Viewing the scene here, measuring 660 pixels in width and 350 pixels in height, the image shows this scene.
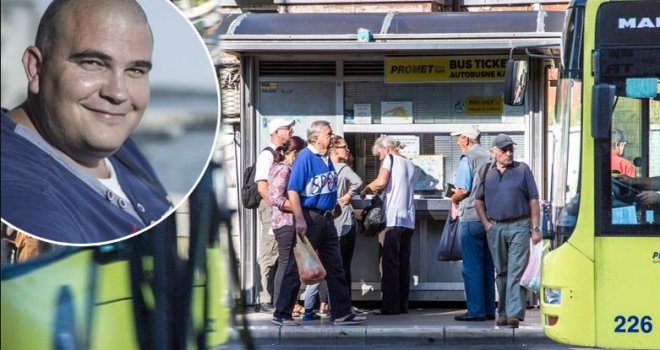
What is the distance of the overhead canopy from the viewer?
1312 centimetres

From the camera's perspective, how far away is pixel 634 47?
859 centimetres

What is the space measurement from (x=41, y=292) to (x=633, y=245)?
6253 millimetres

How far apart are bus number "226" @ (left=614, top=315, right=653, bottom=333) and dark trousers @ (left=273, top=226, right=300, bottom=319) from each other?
14.0 feet

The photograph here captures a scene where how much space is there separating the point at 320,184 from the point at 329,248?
0.67 m

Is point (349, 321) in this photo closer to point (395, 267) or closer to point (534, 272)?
point (395, 267)

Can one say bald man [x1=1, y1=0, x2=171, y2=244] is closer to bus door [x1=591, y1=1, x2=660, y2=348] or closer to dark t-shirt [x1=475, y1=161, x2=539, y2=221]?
bus door [x1=591, y1=1, x2=660, y2=348]

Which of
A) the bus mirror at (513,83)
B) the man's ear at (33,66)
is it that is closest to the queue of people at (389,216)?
the bus mirror at (513,83)

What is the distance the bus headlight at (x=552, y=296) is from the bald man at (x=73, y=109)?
6659mm

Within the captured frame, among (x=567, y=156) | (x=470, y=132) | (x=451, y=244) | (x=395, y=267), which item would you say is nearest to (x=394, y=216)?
(x=395, y=267)

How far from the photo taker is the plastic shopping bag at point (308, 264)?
11.2m

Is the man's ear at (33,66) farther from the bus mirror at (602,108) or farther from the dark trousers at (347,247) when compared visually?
the dark trousers at (347,247)

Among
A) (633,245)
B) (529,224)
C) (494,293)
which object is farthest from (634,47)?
(494,293)

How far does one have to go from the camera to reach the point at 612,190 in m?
8.76

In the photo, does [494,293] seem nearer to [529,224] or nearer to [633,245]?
[529,224]
